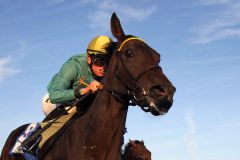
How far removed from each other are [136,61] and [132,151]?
532 centimetres

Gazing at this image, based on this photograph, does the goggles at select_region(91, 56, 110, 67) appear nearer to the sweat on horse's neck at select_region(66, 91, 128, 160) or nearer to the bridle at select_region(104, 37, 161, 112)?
the bridle at select_region(104, 37, 161, 112)

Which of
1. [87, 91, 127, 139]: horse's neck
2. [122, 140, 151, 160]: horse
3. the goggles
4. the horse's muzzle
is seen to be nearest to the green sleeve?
the goggles

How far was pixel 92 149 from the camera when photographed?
736 centimetres

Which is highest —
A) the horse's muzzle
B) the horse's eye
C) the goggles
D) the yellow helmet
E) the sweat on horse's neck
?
the yellow helmet

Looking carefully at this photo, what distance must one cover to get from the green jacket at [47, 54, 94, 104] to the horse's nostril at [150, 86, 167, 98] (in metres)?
1.53

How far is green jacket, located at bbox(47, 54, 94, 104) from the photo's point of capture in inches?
310

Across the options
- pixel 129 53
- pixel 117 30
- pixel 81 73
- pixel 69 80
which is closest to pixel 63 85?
pixel 69 80

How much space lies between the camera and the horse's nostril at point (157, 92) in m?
6.68

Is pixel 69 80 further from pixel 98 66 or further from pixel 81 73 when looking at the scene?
Result: pixel 98 66

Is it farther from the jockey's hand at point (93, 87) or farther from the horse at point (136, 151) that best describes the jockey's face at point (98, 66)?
the horse at point (136, 151)

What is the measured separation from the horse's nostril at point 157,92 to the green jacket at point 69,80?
153 centimetres

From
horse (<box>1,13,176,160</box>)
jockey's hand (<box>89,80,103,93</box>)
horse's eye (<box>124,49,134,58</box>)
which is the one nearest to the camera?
horse (<box>1,13,176,160</box>)

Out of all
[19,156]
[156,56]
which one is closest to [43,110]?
[19,156]

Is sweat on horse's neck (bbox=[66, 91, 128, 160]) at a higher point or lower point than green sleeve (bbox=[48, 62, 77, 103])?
lower
